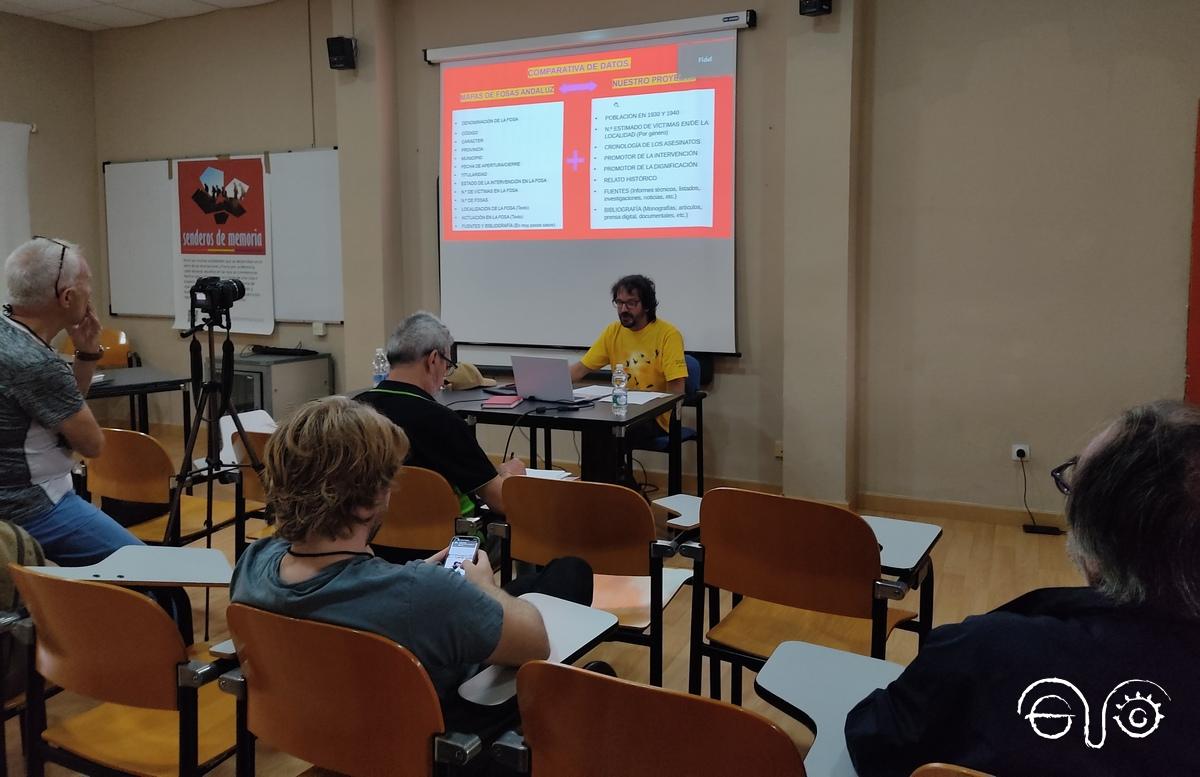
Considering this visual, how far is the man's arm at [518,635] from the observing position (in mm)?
1405

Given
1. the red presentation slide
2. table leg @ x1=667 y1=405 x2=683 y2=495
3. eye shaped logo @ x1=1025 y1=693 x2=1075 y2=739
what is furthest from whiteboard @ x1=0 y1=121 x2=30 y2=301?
eye shaped logo @ x1=1025 y1=693 x2=1075 y2=739

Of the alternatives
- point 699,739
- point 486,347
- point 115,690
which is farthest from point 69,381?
point 486,347

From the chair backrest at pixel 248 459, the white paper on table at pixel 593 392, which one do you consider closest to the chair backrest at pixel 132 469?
the chair backrest at pixel 248 459

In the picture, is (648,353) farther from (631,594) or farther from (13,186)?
(13,186)

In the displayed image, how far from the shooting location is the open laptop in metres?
3.80

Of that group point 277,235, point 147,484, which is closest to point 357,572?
point 147,484

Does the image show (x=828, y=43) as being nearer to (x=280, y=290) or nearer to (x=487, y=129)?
(x=487, y=129)

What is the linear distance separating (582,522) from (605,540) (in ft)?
0.24

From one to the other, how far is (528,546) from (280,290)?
4.71m

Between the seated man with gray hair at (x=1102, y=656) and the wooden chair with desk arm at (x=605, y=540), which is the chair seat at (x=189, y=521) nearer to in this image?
the wooden chair with desk arm at (x=605, y=540)

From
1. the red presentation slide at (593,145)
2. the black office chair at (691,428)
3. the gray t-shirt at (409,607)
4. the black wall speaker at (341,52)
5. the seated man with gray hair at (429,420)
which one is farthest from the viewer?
the black wall speaker at (341,52)

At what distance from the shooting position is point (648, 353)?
463 centimetres

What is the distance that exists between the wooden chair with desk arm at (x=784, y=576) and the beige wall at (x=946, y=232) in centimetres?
247

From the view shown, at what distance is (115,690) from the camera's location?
→ 1562 millimetres
